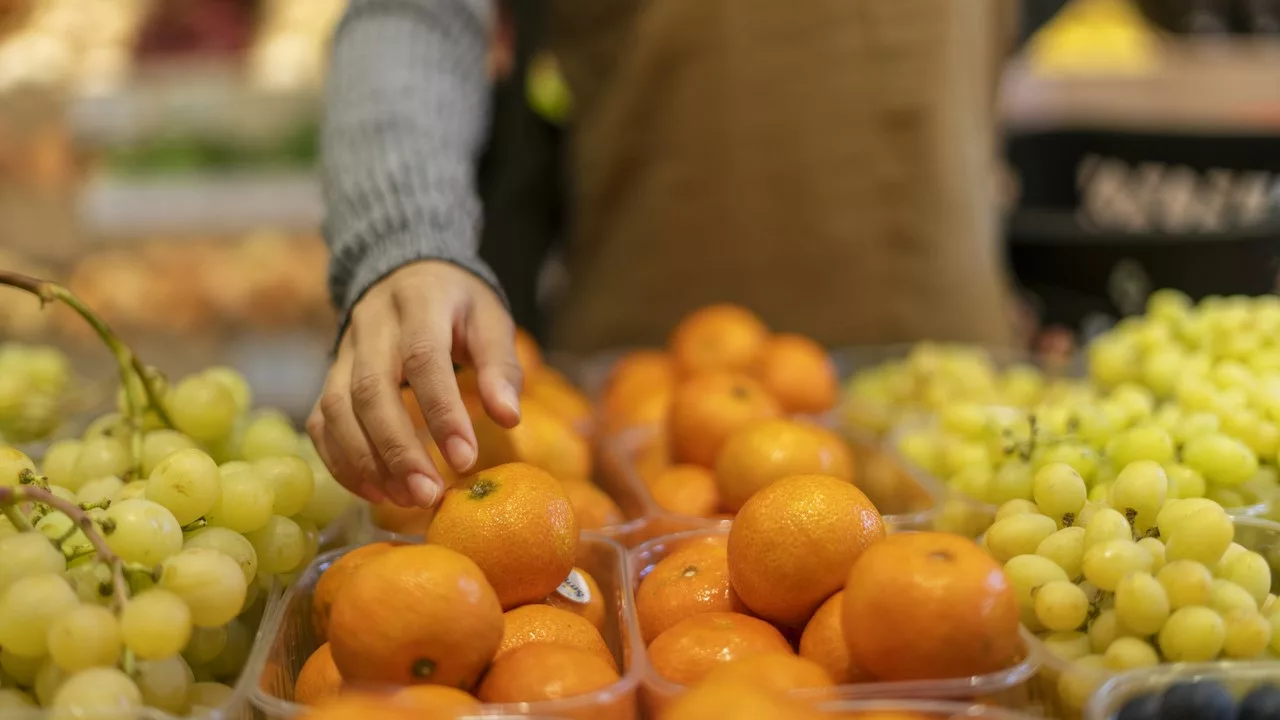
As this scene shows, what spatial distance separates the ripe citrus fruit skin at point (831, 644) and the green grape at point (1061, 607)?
126mm

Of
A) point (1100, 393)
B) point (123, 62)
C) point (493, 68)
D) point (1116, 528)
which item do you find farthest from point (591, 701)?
point (123, 62)

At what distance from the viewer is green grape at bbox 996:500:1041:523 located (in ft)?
2.43

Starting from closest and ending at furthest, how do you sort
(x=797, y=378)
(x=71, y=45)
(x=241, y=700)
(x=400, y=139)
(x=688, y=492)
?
1. (x=241, y=700)
2. (x=688, y=492)
3. (x=400, y=139)
4. (x=797, y=378)
5. (x=71, y=45)

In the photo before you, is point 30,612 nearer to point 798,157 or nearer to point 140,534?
point 140,534

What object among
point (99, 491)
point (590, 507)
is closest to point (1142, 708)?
point (590, 507)

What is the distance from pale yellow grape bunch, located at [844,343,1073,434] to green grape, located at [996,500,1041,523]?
35cm

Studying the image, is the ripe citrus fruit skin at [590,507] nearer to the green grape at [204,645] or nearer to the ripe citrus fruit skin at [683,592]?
the ripe citrus fruit skin at [683,592]

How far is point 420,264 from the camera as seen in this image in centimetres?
88

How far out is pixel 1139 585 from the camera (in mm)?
611

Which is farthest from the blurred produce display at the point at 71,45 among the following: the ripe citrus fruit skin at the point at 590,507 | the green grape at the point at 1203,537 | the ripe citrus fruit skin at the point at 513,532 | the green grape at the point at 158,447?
the green grape at the point at 1203,537

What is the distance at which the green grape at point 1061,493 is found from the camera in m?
0.73

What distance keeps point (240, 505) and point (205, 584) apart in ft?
0.32

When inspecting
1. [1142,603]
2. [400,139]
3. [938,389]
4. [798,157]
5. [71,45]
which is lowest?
[938,389]

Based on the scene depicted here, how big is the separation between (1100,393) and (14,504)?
1.01 m
